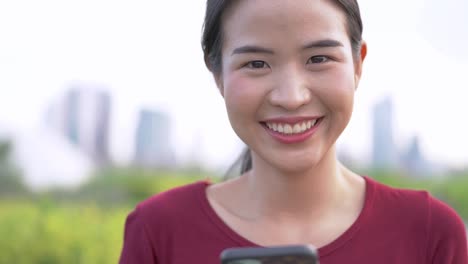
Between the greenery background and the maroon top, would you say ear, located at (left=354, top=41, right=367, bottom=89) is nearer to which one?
the maroon top

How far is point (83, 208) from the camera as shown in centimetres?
411

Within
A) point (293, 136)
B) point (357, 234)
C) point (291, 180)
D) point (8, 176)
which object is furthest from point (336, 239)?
point (8, 176)

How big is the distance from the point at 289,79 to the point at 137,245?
1.76 feet

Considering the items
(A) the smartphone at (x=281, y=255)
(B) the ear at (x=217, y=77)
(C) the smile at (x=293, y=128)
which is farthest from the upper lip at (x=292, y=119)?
(A) the smartphone at (x=281, y=255)

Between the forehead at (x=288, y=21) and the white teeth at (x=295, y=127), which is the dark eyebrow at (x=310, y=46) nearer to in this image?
the forehead at (x=288, y=21)

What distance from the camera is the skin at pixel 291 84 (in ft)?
4.79

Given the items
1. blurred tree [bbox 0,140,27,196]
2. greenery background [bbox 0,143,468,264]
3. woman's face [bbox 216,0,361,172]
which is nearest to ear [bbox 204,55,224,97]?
woman's face [bbox 216,0,361,172]

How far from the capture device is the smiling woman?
147 centimetres

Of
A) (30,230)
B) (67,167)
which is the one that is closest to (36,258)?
(30,230)

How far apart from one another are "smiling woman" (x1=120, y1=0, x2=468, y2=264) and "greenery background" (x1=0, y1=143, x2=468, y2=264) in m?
1.84

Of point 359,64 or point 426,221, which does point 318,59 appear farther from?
point 426,221

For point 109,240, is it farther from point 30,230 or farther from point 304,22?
point 304,22

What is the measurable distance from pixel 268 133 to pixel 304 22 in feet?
0.75

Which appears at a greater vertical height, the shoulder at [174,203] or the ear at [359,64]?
the ear at [359,64]
